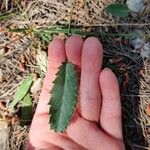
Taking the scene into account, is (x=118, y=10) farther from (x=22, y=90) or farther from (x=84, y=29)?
(x=22, y=90)

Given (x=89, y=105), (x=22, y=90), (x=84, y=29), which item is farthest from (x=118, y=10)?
(x=22, y=90)

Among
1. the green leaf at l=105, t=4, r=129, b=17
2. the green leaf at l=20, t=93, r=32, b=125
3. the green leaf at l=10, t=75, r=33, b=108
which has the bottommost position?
the green leaf at l=20, t=93, r=32, b=125

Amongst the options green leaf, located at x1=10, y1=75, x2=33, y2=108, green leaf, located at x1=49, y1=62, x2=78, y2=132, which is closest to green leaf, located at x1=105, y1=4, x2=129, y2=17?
green leaf, located at x1=49, y1=62, x2=78, y2=132

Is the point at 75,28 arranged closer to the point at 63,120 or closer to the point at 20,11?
the point at 20,11

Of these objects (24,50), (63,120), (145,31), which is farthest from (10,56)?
(145,31)

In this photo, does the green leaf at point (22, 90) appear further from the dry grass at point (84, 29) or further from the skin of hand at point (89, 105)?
the skin of hand at point (89, 105)

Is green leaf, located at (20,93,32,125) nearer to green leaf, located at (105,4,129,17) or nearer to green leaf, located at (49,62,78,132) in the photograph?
green leaf, located at (49,62,78,132)
